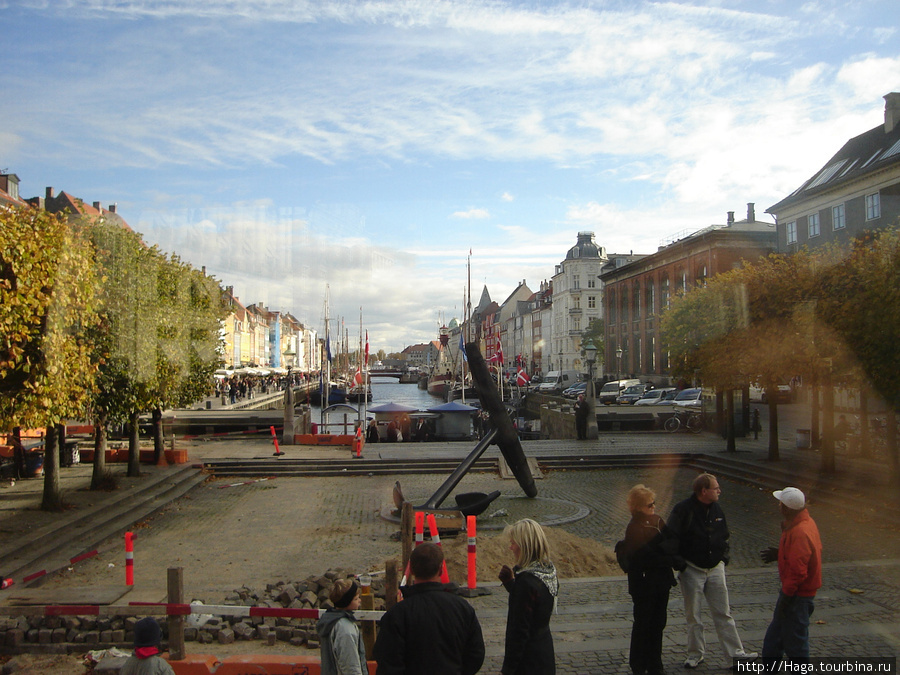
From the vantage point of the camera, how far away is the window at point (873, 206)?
38031 mm

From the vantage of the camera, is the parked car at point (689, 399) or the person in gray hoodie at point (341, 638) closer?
the person in gray hoodie at point (341, 638)

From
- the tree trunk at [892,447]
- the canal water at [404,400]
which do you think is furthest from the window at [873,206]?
the tree trunk at [892,447]

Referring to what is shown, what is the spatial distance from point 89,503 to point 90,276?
5.72 meters

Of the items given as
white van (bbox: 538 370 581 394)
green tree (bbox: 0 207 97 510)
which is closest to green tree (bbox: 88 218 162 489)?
green tree (bbox: 0 207 97 510)

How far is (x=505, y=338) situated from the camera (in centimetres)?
14900

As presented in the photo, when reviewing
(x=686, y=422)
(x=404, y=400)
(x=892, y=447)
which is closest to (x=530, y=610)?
(x=892, y=447)

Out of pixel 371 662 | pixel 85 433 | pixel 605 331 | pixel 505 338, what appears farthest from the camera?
pixel 505 338

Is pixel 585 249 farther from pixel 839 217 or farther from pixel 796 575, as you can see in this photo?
pixel 796 575

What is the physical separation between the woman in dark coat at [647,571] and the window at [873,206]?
1555 inches

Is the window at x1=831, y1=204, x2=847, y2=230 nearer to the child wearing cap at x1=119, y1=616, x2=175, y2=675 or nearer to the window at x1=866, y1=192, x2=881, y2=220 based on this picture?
the window at x1=866, y1=192, x2=881, y2=220

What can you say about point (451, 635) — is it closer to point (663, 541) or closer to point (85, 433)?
point (663, 541)

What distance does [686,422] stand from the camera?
3259cm

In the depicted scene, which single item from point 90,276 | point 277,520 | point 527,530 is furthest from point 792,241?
point 527,530

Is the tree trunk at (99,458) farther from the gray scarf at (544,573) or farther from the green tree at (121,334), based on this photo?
the gray scarf at (544,573)
